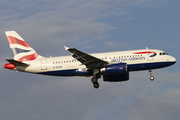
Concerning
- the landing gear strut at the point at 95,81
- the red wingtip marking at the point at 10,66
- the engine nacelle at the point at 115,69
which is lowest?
the landing gear strut at the point at 95,81

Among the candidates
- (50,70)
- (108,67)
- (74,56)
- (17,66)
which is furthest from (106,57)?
(17,66)

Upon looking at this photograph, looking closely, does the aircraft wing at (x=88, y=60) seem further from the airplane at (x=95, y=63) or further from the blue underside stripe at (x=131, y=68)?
the blue underside stripe at (x=131, y=68)

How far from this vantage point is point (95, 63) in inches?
1980

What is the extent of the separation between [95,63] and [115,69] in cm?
300

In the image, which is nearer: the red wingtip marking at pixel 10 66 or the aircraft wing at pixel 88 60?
the aircraft wing at pixel 88 60

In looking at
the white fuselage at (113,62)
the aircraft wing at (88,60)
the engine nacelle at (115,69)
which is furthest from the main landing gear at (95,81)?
the engine nacelle at (115,69)

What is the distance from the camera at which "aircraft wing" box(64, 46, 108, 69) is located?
157ft

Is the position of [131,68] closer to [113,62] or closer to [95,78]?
[113,62]

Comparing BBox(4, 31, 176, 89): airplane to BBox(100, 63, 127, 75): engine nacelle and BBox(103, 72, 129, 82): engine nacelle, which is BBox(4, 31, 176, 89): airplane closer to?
BBox(100, 63, 127, 75): engine nacelle

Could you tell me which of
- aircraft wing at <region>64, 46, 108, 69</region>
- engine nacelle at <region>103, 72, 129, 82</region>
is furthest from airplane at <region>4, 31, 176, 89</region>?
engine nacelle at <region>103, 72, 129, 82</region>

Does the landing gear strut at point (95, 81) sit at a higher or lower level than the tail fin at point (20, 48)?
lower

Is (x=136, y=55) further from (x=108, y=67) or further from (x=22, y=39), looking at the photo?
(x=22, y=39)

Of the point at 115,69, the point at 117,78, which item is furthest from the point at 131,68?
the point at 117,78

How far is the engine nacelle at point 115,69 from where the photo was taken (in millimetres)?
49250
